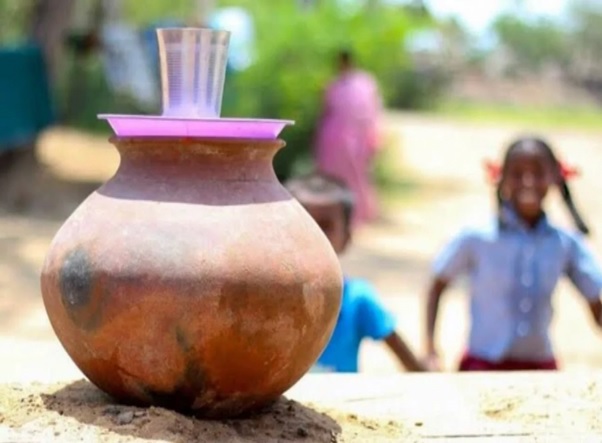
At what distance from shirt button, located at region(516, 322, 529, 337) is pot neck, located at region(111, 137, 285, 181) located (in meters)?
2.01

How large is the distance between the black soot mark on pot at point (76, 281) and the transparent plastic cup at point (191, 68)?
15.4 inches

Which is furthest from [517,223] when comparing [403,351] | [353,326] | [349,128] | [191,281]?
[349,128]

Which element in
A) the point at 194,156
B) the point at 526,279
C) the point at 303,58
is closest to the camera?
the point at 194,156

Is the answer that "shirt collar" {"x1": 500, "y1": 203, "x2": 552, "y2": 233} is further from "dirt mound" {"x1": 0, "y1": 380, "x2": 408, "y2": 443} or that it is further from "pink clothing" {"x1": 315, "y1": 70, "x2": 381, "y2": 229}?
"pink clothing" {"x1": 315, "y1": 70, "x2": 381, "y2": 229}

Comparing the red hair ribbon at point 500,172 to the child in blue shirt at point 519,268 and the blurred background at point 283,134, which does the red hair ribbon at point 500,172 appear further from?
the blurred background at point 283,134

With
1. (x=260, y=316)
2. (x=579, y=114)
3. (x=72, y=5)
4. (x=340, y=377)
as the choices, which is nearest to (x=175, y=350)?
(x=260, y=316)

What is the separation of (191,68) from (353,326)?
4.79 feet

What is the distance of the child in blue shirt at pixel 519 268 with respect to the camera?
4.26 metres

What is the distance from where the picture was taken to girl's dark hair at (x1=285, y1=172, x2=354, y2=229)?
397 centimetres

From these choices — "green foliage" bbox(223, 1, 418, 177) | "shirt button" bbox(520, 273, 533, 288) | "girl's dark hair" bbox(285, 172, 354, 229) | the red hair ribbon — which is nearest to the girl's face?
the red hair ribbon

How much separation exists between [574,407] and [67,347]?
139 cm

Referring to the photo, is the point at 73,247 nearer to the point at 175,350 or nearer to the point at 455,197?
the point at 175,350

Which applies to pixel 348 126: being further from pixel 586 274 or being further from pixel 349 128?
pixel 586 274

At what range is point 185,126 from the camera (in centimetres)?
252
